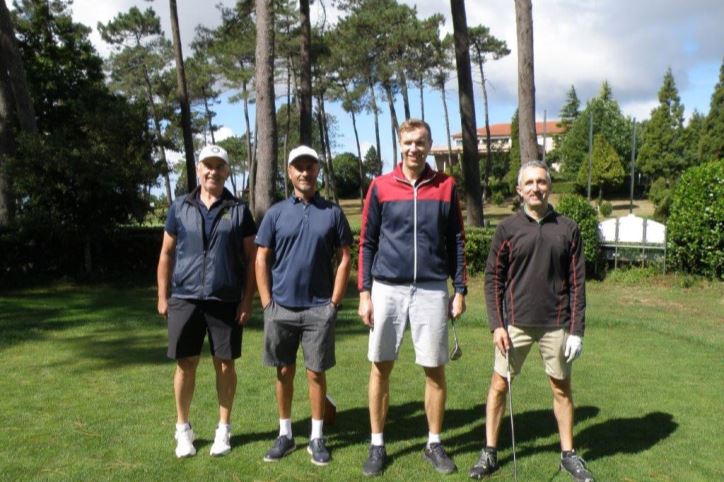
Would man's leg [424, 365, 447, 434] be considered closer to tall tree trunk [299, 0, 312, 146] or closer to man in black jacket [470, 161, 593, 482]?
man in black jacket [470, 161, 593, 482]

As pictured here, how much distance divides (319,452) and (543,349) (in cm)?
143

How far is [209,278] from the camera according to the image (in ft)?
12.8

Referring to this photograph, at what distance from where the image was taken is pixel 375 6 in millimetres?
33500

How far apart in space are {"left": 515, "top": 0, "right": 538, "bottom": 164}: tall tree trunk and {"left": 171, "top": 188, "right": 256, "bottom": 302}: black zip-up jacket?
921 centimetres

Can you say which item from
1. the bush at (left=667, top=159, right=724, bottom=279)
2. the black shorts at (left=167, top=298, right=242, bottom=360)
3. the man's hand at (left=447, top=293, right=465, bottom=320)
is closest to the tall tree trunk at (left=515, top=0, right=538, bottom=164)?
the bush at (left=667, top=159, right=724, bottom=279)

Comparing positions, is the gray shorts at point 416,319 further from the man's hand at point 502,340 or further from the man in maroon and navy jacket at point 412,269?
the man's hand at point 502,340

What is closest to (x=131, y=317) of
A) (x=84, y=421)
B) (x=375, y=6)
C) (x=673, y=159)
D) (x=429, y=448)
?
(x=84, y=421)

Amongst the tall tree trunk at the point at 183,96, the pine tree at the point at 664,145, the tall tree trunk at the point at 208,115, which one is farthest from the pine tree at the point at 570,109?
the tall tree trunk at the point at 183,96

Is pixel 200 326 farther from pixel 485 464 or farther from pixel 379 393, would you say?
pixel 485 464

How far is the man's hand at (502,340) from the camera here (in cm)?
371

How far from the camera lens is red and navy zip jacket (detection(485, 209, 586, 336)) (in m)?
3.66

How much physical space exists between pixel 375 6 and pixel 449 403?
102ft

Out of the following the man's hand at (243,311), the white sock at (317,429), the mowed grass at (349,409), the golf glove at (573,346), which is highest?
the man's hand at (243,311)

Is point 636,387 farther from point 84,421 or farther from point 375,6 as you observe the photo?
point 375,6
